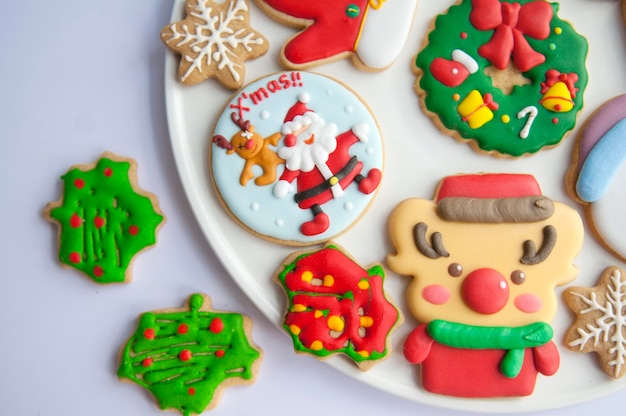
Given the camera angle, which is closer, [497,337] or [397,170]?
[497,337]

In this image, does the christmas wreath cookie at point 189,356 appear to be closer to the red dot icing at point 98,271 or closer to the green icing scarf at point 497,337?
the red dot icing at point 98,271

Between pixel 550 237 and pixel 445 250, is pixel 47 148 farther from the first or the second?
pixel 550 237

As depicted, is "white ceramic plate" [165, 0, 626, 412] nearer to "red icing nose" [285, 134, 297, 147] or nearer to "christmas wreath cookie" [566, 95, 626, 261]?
"christmas wreath cookie" [566, 95, 626, 261]

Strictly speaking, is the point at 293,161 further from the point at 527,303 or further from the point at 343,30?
the point at 527,303

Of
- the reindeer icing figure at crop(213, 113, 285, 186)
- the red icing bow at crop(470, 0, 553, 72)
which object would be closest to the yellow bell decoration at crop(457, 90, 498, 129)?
the red icing bow at crop(470, 0, 553, 72)

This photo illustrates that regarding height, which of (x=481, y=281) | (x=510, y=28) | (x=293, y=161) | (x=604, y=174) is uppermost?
(x=510, y=28)

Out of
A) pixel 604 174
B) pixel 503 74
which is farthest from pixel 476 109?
pixel 604 174
